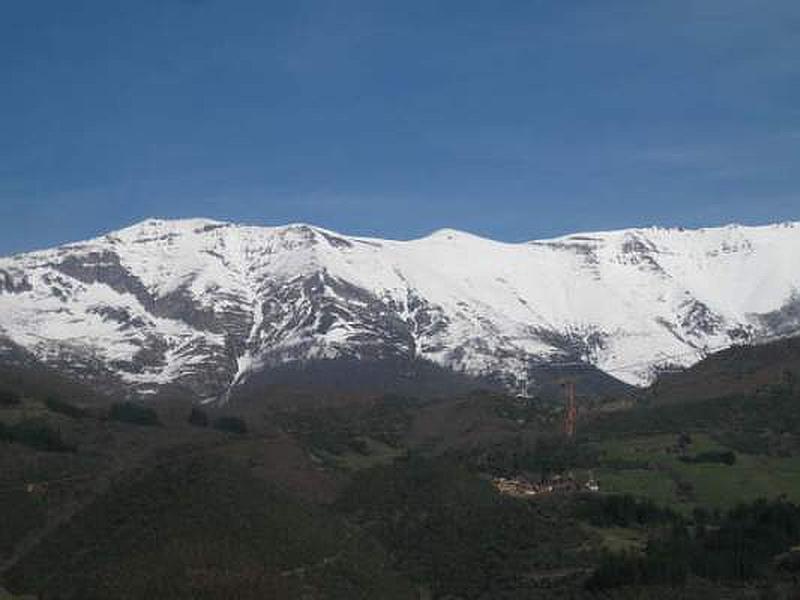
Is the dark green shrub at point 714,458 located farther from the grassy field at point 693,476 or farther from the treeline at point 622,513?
the treeline at point 622,513

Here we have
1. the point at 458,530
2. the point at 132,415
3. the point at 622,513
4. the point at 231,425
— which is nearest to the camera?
the point at 458,530

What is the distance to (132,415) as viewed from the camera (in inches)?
7224

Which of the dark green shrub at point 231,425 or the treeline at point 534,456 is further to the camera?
the dark green shrub at point 231,425

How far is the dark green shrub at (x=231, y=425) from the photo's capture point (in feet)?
613

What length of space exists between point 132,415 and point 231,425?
48.2 feet

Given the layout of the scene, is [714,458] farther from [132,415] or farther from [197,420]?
[132,415]

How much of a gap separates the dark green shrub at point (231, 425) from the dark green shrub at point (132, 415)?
30.6 feet

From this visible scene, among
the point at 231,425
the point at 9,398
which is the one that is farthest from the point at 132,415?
the point at 9,398

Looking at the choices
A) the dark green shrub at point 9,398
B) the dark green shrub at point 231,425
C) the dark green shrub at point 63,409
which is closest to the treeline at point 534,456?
the dark green shrub at point 231,425

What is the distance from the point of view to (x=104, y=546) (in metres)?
104

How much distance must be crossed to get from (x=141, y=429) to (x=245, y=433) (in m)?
16.8

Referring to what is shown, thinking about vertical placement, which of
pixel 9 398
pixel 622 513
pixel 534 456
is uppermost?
pixel 9 398

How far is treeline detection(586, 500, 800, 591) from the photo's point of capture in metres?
97.0

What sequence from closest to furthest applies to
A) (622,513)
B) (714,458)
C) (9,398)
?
1. (622,513)
2. (714,458)
3. (9,398)
